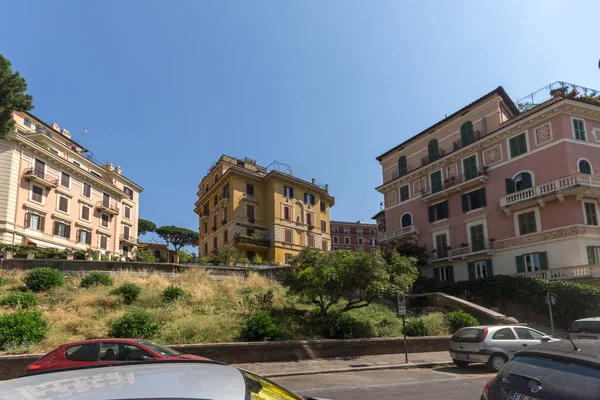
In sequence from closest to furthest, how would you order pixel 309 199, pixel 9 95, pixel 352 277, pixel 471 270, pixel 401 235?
pixel 352 277, pixel 9 95, pixel 471 270, pixel 401 235, pixel 309 199

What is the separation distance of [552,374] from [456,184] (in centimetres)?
3194

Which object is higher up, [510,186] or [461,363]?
[510,186]

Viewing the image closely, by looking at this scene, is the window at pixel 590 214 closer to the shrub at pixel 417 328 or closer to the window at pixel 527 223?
the window at pixel 527 223

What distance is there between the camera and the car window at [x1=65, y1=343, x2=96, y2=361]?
321 inches

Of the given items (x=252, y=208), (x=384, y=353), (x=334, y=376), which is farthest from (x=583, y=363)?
(x=252, y=208)

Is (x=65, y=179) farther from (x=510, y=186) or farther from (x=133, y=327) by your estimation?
(x=510, y=186)

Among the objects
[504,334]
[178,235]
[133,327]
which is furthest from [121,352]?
[178,235]

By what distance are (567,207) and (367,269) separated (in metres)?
18.0

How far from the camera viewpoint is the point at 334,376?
11.9 m

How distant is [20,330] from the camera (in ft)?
39.7

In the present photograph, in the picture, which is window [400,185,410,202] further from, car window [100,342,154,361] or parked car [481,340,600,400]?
parked car [481,340,600,400]

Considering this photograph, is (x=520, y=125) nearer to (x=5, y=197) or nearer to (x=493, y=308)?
(x=493, y=308)

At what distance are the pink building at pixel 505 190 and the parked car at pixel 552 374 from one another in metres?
24.5

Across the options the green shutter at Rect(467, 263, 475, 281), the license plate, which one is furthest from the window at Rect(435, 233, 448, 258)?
the license plate
